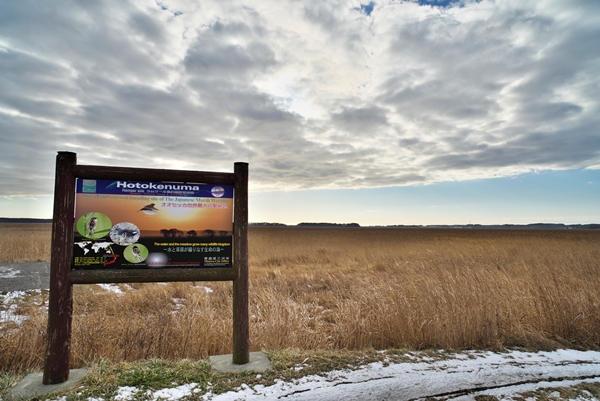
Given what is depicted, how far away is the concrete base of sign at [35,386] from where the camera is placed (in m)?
2.96

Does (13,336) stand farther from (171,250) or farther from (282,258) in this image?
(282,258)

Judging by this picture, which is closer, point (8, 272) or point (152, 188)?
point (152, 188)

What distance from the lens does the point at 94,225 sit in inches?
136

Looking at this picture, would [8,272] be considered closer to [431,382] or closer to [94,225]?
[94,225]

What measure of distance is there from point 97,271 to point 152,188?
37.3 inches

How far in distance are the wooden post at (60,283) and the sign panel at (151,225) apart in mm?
93

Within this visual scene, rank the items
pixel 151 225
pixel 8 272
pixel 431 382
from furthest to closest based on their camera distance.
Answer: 1. pixel 8 272
2. pixel 151 225
3. pixel 431 382

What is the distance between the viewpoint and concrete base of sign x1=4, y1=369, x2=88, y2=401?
296 cm

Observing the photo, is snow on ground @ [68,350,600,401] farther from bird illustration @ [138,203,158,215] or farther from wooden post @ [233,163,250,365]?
bird illustration @ [138,203,158,215]

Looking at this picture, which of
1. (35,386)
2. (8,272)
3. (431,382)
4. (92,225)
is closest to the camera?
(35,386)

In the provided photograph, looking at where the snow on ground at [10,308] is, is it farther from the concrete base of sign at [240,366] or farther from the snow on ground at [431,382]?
the snow on ground at [431,382]

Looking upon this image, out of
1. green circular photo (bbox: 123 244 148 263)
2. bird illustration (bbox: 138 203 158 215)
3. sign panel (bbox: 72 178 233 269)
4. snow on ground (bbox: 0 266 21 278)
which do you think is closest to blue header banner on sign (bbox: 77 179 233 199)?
sign panel (bbox: 72 178 233 269)

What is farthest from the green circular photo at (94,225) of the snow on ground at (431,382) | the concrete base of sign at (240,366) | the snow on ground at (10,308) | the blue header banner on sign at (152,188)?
the snow on ground at (10,308)

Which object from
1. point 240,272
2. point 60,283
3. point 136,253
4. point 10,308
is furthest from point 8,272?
point 240,272
